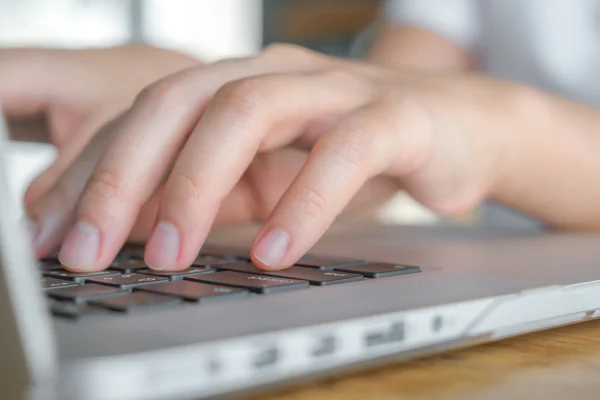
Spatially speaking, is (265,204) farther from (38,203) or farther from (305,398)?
(305,398)

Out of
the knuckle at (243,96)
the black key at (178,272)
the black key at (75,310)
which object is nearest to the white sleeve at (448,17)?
the knuckle at (243,96)

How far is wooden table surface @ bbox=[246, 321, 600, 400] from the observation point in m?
0.24

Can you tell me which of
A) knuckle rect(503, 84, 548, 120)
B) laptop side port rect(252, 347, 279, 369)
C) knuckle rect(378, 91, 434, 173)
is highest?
knuckle rect(503, 84, 548, 120)

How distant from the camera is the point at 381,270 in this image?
0.36 metres

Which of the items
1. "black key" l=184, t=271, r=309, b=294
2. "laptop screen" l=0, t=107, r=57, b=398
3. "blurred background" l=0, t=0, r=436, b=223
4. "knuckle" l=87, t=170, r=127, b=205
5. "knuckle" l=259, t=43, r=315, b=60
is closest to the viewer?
"laptop screen" l=0, t=107, r=57, b=398

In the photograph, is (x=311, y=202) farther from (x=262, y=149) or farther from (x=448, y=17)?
(x=448, y=17)

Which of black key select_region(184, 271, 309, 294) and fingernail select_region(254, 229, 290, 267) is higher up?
fingernail select_region(254, 229, 290, 267)

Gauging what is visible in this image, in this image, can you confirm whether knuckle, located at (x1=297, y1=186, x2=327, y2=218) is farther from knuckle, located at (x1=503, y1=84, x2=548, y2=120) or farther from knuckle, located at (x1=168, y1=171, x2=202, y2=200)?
knuckle, located at (x1=503, y1=84, x2=548, y2=120)

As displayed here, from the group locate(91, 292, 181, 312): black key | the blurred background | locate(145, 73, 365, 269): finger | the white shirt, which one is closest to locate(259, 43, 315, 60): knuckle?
locate(145, 73, 365, 269): finger

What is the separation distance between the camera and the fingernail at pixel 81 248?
373mm

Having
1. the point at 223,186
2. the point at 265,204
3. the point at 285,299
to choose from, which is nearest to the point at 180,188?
the point at 223,186

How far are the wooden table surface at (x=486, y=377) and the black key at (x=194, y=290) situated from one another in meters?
0.05

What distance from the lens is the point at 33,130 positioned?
29.1 inches

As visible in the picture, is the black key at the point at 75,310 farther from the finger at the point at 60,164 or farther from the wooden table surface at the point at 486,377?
the finger at the point at 60,164
